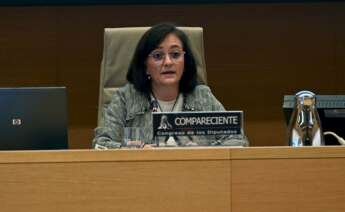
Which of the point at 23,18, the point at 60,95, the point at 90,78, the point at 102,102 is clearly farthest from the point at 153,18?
the point at 60,95

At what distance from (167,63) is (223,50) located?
1.36 meters

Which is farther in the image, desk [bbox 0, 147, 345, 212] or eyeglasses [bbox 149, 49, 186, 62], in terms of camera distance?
eyeglasses [bbox 149, 49, 186, 62]

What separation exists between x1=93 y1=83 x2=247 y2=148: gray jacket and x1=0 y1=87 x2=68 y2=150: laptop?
45 cm

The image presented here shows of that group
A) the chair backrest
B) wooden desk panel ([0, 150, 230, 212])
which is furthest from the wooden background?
wooden desk panel ([0, 150, 230, 212])

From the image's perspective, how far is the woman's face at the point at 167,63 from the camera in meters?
2.26

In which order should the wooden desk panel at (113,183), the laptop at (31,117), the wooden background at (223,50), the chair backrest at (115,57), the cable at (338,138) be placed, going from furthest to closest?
the wooden background at (223,50) < the chair backrest at (115,57) < the cable at (338,138) < the laptop at (31,117) < the wooden desk panel at (113,183)

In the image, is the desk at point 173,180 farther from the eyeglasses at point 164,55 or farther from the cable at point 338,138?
the eyeglasses at point 164,55

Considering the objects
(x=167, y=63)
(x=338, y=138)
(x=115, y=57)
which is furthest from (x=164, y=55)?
(x=338, y=138)

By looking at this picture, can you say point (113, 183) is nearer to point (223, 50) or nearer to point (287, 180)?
point (287, 180)

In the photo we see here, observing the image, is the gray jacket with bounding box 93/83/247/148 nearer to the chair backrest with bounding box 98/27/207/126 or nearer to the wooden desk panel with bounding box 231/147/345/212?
the chair backrest with bounding box 98/27/207/126

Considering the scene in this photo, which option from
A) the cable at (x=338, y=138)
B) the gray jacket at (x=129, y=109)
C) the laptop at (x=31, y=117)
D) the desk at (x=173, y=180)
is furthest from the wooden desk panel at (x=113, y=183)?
the gray jacket at (x=129, y=109)

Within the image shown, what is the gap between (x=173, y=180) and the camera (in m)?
1.37

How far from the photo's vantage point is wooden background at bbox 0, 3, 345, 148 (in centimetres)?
349

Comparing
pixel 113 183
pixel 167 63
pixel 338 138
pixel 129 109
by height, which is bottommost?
pixel 113 183
